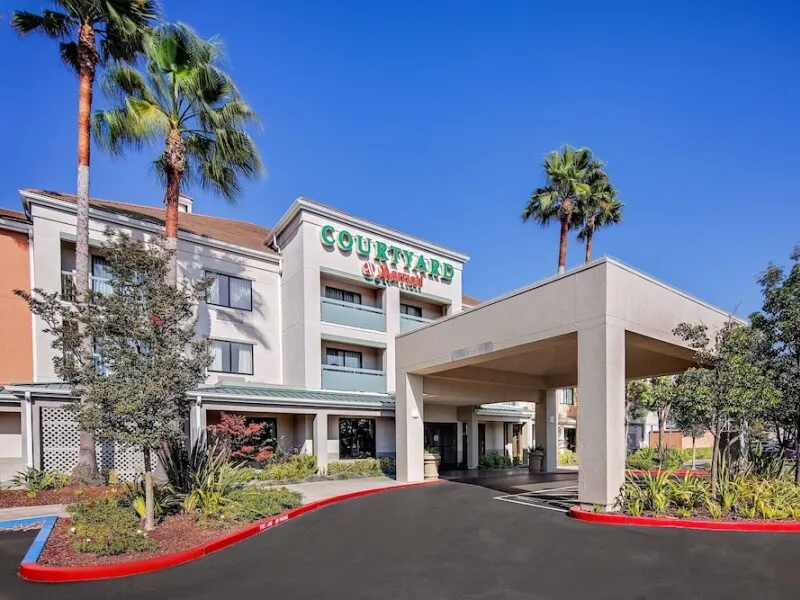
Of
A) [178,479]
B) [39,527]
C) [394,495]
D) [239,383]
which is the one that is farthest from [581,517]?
[239,383]

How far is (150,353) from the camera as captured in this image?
9.21 meters

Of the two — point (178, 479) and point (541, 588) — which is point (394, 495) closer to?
point (178, 479)

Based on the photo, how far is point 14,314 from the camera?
16469 mm

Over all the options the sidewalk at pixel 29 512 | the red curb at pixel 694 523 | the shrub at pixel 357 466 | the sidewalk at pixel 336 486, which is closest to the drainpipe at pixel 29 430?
the sidewalk at pixel 29 512

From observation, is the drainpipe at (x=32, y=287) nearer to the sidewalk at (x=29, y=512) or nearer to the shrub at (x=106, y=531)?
the sidewalk at (x=29, y=512)

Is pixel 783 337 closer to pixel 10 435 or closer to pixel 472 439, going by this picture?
pixel 472 439

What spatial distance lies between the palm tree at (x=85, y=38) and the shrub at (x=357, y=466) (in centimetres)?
789

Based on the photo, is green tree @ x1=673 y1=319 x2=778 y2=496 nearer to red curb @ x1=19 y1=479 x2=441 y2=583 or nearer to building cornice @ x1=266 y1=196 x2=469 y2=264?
red curb @ x1=19 y1=479 x2=441 y2=583

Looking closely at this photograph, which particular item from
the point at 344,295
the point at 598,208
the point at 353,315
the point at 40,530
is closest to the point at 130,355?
the point at 40,530

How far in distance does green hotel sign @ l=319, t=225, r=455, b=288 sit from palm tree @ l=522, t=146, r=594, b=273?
18.9ft

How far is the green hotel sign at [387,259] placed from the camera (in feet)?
73.3

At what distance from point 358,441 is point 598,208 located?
1690 cm

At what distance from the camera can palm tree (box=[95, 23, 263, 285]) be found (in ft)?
51.0

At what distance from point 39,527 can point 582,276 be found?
1280cm
